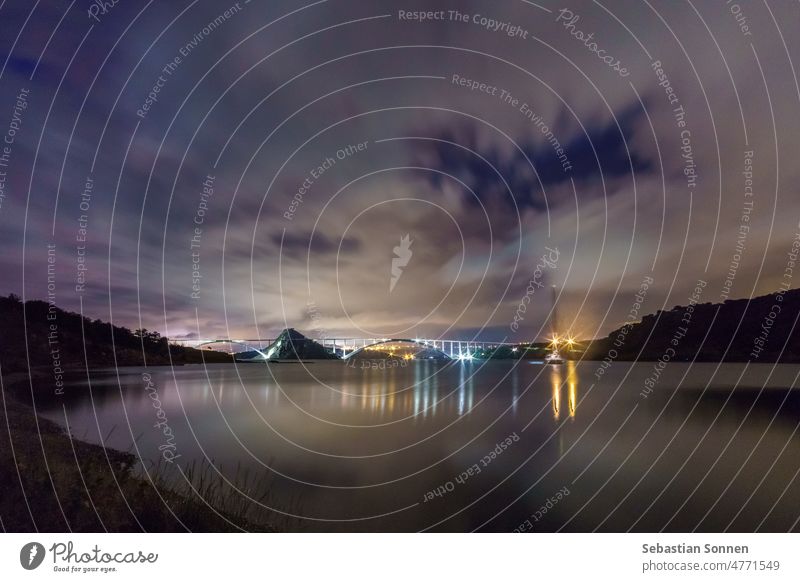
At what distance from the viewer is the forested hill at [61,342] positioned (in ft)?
97.5

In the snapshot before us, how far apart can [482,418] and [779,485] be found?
11.4 m

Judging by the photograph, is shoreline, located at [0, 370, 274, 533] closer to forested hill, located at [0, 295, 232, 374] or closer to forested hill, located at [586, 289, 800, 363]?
forested hill, located at [0, 295, 232, 374]


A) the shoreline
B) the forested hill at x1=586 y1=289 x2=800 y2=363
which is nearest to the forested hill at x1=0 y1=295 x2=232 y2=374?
the shoreline

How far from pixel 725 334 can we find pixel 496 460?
8813cm

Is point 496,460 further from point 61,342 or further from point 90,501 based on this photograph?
point 61,342

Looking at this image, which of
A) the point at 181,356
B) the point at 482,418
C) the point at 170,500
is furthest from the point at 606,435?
the point at 181,356

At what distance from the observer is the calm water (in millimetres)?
8273

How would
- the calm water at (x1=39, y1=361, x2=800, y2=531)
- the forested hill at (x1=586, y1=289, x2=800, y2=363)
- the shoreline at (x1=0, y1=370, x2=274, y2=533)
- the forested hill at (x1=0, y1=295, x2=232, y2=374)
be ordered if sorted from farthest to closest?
1. the forested hill at (x1=586, y1=289, x2=800, y2=363)
2. the forested hill at (x1=0, y1=295, x2=232, y2=374)
3. the calm water at (x1=39, y1=361, x2=800, y2=531)
4. the shoreline at (x1=0, y1=370, x2=274, y2=533)

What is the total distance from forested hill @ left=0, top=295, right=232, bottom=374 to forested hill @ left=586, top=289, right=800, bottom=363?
191ft

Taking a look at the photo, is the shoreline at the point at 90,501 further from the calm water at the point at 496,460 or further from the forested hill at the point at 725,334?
the forested hill at the point at 725,334

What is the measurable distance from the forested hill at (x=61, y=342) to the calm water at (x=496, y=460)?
4832 millimetres

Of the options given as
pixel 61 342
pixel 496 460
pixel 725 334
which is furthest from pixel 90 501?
pixel 725 334

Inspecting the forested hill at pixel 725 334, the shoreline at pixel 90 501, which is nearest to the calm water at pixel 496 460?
the shoreline at pixel 90 501
